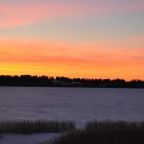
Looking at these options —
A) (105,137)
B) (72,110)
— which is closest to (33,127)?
(105,137)

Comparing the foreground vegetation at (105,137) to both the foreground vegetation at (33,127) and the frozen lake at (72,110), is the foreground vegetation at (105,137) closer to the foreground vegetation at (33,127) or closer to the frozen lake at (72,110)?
the foreground vegetation at (33,127)

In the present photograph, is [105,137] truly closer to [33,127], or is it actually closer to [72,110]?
[33,127]

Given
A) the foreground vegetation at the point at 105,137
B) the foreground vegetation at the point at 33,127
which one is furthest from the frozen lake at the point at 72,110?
the foreground vegetation at the point at 105,137

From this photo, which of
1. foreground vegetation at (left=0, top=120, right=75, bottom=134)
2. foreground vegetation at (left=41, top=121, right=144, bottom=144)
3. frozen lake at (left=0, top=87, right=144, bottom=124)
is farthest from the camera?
frozen lake at (left=0, top=87, right=144, bottom=124)

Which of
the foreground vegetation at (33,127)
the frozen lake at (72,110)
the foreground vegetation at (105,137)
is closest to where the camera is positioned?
the foreground vegetation at (105,137)

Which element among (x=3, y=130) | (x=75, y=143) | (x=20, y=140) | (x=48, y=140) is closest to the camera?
(x=75, y=143)

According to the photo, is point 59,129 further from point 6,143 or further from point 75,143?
point 75,143

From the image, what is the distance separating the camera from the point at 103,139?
2391cm

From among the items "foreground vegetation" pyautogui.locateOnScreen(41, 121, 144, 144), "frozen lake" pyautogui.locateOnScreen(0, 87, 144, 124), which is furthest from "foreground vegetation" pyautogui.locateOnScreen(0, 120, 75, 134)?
"frozen lake" pyautogui.locateOnScreen(0, 87, 144, 124)

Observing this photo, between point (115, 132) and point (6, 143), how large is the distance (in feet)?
16.1

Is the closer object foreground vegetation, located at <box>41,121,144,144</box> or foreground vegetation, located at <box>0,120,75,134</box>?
foreground vegetation, located at <box>41,121,144,144</box>

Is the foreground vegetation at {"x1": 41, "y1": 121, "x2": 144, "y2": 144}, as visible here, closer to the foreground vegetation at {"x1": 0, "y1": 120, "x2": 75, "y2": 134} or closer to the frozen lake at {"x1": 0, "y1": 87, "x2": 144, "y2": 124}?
the foreground vegetation at {"x1": 0, "y1": 120, "x2": 75, "y2": 134}

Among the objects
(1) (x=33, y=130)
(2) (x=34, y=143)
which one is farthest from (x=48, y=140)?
(1) (x=33, y=130)

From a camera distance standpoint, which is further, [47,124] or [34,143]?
[47,124]
